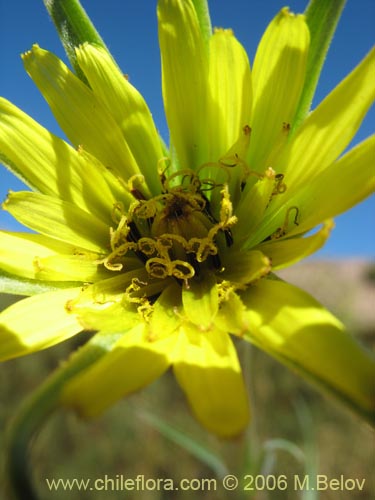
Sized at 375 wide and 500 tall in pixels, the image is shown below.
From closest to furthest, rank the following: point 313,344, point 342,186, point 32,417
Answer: point 32,417 < point 313,344 < point 342,186

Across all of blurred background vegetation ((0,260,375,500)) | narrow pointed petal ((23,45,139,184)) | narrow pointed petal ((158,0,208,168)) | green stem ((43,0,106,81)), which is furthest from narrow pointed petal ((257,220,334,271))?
blurred background vegetation ((0,260,375,500))

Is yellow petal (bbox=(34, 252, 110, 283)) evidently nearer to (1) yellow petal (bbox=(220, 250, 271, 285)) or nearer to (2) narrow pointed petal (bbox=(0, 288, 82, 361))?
(2) narrow pointed petal (bbox=(0, 288, 82, 361))

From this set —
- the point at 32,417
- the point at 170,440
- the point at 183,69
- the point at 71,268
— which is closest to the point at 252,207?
the point at 183,69

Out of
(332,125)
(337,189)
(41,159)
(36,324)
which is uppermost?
(332,125)

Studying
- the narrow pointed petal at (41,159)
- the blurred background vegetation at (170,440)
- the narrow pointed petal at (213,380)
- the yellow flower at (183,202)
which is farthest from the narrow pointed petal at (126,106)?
the blurred background vegetation at (170,440)

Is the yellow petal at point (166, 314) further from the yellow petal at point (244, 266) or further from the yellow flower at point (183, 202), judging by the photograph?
the yellow petal at point (244, 266)

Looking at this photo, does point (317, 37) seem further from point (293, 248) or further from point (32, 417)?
point (32, 417)

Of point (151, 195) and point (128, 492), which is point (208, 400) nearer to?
point (151, 195)
